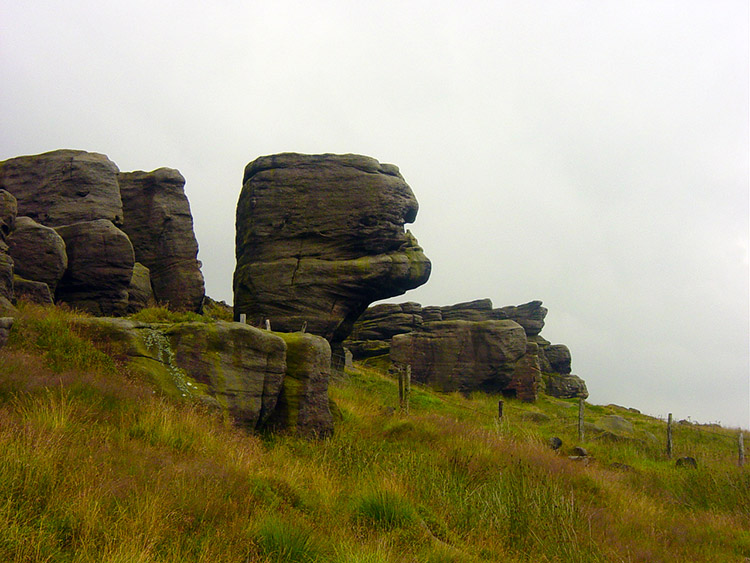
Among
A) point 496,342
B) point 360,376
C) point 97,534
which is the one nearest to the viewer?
point 97,534

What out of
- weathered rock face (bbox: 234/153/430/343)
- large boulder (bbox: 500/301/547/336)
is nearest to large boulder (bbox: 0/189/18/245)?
weathered rock face (bbox: 234/153/430/343)

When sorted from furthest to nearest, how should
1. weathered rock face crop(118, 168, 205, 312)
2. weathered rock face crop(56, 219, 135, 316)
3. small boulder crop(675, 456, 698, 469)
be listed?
weathered rock face crop(118, 168, 205, 312) → weathered rock face crop(56, 219, 135, 316) → small boulder crop(675, 456, 698, 469)

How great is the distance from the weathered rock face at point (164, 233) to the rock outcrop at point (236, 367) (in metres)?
19.2

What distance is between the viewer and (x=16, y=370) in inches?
329

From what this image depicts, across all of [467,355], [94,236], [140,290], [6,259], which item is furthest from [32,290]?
[467,355]

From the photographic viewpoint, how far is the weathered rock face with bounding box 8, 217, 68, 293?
19.5 meters

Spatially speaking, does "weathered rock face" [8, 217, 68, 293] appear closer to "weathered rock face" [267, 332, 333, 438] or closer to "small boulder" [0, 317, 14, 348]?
"small boulder" [0, 317, 14, 348]

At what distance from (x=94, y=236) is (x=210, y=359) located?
46.6 ft

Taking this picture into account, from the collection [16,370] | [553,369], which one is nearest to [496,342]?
[553,369]

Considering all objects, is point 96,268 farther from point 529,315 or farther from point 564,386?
point 529,315

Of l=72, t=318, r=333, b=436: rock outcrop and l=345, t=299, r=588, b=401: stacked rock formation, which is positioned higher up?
l=345, t=299, r=588, b=401: stacked rock formation

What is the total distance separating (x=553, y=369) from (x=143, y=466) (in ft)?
173

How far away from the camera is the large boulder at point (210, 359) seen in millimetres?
10664

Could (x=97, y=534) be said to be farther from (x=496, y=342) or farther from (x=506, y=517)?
(x=496, y=342)
